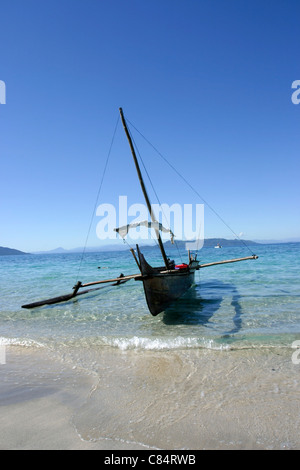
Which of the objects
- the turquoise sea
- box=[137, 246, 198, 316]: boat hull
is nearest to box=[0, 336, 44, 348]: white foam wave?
the turquoise sea

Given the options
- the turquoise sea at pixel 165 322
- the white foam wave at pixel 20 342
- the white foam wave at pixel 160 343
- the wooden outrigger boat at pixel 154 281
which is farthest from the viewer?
the wooden outrigger boat at pixel 154 281

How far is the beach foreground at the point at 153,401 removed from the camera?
3.53 metres

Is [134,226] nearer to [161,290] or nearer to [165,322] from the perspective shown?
[161,290]

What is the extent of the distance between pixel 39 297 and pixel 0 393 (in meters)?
12.8

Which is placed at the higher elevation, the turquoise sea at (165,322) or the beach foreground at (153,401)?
the beach foreground at (153,401)

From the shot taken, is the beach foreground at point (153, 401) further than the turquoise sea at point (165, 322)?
No

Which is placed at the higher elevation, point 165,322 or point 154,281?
point 154,281

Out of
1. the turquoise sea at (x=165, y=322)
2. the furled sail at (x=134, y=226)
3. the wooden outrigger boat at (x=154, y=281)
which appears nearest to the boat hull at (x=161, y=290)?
the wooden outrigger boat at (x=154, y=281)

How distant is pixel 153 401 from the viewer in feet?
14.8

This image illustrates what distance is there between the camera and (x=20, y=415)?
412 cm

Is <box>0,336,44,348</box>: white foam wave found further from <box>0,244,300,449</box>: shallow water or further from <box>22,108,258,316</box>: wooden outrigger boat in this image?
<box>22,108,258,316</box>: wooden outrigger boat

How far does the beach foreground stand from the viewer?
3525mm

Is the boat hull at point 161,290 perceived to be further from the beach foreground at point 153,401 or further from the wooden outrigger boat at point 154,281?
the beach foreground at point 153,401

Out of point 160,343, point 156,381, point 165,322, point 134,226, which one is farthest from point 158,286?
point 156,381
